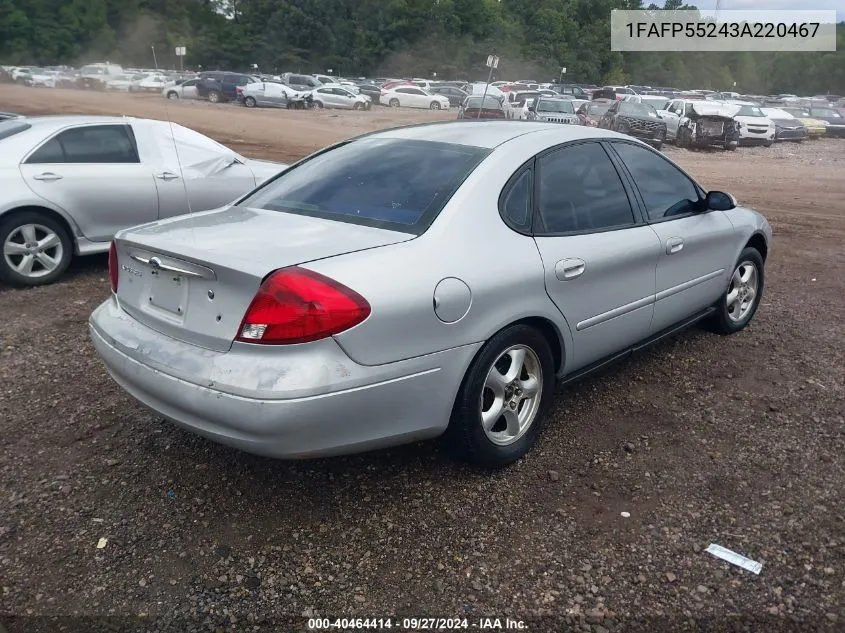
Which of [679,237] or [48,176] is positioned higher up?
[48,176]

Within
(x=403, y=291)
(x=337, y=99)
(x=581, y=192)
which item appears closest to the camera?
(x=403, y=291)

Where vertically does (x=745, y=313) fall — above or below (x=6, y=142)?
below

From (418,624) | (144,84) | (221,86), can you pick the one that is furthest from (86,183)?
(144,84)

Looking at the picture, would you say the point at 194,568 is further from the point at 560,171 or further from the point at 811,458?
the point at 811,458

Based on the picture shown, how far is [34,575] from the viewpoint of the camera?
107 inches

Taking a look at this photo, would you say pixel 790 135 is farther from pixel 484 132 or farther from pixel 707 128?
pixel 484 132

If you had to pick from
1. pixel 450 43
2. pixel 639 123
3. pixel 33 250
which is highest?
pixel 450 43

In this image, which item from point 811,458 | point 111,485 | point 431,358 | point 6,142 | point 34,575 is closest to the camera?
point 34,575

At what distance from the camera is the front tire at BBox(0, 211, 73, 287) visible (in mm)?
6066

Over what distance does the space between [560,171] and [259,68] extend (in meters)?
62.7

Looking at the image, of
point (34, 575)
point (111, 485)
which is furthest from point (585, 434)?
point (34, 575)

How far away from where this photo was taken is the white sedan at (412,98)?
39625 mm

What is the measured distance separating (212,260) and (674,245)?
8.72 ft

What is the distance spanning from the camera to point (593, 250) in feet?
12.2
